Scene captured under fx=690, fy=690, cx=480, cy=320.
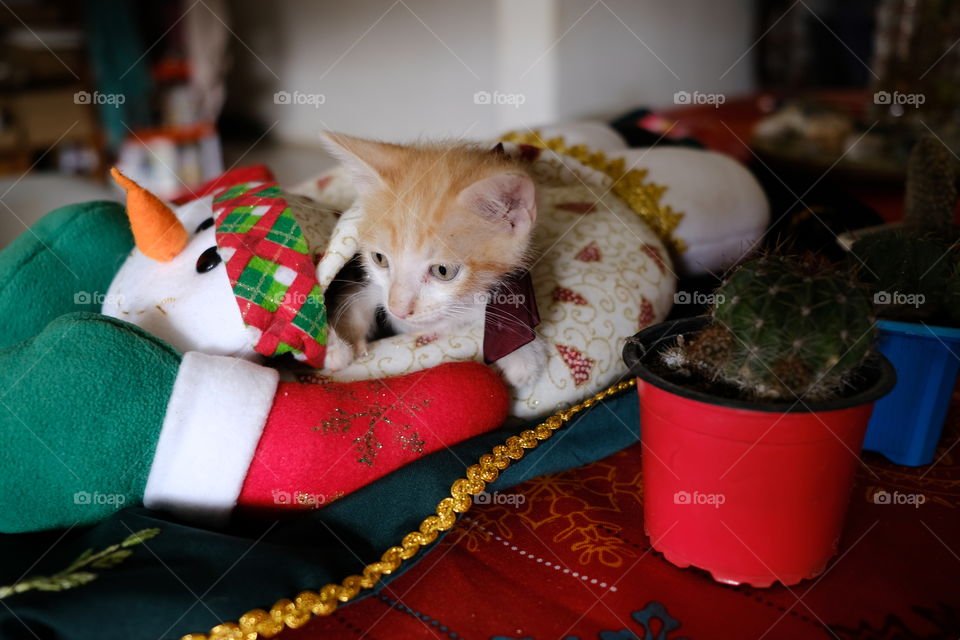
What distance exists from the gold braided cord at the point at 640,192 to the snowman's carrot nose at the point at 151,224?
783 mm

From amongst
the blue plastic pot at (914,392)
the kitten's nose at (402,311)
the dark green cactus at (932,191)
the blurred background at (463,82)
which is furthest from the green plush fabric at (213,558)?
the blurred background at (463,82)

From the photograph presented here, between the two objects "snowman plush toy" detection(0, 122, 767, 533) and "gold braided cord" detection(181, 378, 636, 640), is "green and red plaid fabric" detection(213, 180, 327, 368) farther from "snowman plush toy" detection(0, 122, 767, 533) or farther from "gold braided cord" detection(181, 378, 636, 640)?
"gold braided cord" detection(181, 378, 636, 640)

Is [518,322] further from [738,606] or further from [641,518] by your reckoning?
[738,606]

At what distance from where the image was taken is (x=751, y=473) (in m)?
0.81

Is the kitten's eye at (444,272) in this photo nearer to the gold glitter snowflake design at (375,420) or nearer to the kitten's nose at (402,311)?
the kitten's nose at (402,311)

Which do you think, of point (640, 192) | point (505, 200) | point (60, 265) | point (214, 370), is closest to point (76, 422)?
point (214, 370)

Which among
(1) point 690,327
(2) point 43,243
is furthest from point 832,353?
(2) point 43,243

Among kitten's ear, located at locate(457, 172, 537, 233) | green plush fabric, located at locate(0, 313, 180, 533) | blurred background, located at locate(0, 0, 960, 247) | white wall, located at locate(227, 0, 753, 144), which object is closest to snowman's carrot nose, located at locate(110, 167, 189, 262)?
green plush fabric, located at locate(0, 313, 180, 533)

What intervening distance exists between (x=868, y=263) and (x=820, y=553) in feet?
1.72

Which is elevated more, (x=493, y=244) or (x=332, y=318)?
(x=493, y=244)

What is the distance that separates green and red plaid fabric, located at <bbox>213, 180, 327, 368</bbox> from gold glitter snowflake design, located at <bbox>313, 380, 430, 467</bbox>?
0.42 feet

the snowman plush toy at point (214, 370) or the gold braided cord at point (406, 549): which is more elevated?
the snowman plush toy at point (214, 370)

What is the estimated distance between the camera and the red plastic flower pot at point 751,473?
2.56ft

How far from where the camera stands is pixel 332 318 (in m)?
1.21
